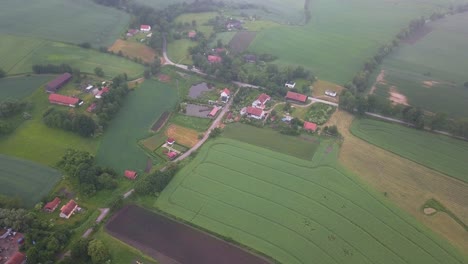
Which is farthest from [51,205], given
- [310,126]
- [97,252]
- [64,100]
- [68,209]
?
[310,126]

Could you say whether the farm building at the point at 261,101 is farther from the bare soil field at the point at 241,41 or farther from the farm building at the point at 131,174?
the farm building at the point at 131,174

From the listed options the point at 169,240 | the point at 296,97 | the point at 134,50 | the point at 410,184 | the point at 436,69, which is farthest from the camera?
the point at 134,50

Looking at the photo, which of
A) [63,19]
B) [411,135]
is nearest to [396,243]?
[411,135]

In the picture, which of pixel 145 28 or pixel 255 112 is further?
pixel 145 28

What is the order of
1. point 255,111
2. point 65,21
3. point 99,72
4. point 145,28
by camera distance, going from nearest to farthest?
1. point 255,111
2. point 99,72
3. point 145,28
4. point 65,21

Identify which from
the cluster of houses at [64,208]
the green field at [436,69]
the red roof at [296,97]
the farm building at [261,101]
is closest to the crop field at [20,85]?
the cluster of houses at [64,208]

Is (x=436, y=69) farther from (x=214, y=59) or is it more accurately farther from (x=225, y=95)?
(x=214, y=59)

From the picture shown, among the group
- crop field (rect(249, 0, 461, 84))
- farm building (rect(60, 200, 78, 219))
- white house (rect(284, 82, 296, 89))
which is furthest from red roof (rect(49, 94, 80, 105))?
crop field (rect(249, 0, 461, 84))

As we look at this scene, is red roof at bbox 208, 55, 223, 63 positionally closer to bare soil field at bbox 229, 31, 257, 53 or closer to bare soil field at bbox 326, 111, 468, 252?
bare soil field at bbox 229, 31, 257, 53
